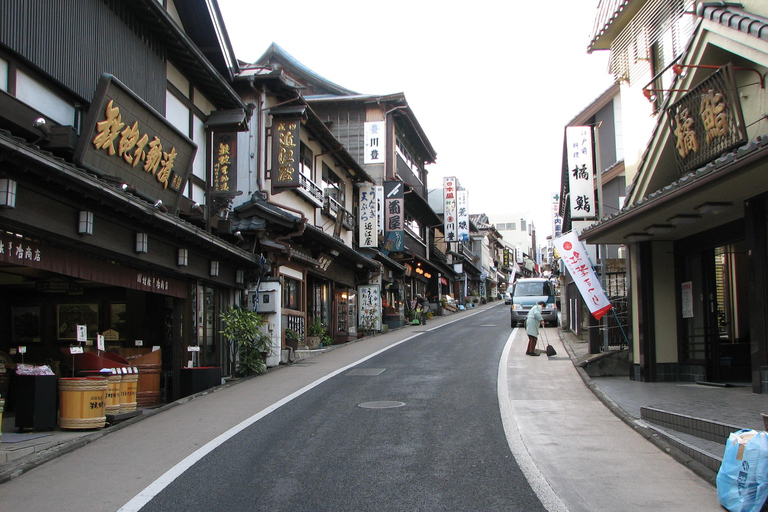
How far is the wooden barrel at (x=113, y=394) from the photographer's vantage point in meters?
10.5

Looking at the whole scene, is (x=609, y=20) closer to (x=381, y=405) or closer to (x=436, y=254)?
(x=381, y=405)

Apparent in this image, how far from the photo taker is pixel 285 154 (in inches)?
728

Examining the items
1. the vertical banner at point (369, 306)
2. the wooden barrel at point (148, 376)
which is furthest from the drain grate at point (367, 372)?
the vertical banner at point (369, 306)

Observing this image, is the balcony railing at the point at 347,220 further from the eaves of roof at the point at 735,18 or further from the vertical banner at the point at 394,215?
the eaves of roof at the point at 735,18

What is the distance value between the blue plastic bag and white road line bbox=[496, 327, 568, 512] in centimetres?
149

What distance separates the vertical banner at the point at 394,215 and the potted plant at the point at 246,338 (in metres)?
16.6

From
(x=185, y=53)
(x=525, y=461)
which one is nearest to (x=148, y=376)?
(x=185, y=53)

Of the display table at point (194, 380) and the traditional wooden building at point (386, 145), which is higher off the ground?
the traditional wooden building at point (386, 145)

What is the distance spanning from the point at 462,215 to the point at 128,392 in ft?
125

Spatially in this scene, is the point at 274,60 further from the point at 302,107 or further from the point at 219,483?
the point at 219,483

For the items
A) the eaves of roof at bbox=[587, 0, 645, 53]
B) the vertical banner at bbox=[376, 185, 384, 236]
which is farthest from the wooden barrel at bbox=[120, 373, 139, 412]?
the vertical banner at bbox=[376, 185, 384, 236]

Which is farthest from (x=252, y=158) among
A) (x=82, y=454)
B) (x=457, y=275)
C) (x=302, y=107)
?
(x=457, y=275)

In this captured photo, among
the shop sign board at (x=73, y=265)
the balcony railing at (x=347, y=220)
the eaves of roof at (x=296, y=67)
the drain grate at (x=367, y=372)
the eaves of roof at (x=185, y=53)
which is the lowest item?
the drain grate at (x=367, y=372)

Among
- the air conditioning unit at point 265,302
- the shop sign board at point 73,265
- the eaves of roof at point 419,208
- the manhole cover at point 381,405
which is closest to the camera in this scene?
the shop sign board at point 73,265
